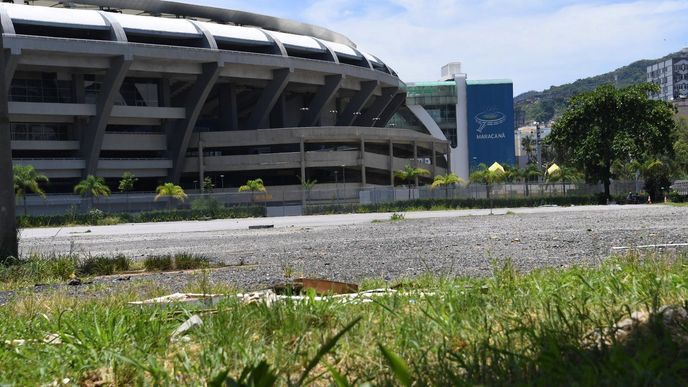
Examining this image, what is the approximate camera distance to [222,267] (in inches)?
417

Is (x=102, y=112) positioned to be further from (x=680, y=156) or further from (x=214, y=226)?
(x=680, y=156)

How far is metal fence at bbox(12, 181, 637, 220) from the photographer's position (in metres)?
58.8

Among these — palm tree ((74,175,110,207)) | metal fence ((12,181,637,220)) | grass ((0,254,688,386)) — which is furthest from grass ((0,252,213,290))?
palm tree ((74,175,110,207))

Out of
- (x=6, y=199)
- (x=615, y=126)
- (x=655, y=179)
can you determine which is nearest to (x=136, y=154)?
(x=615, y=126)

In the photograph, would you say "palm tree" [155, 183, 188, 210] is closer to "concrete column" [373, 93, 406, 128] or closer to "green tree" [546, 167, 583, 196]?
"green tree" [546, 167, 583, 196]

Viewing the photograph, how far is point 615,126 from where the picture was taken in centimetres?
6419

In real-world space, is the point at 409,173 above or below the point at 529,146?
below

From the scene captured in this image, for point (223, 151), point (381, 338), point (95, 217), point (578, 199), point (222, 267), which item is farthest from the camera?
point (223, 151)

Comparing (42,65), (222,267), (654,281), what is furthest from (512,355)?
(42,65)

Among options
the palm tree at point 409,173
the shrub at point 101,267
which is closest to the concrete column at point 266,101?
the palm tree at point 409,173

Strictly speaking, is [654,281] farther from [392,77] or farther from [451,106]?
[451,106]

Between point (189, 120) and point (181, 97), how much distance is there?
1185cm

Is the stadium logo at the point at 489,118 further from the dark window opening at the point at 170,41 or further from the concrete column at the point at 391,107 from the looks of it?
the dark window opening at the point at 170,41

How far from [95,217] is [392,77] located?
47807mm
